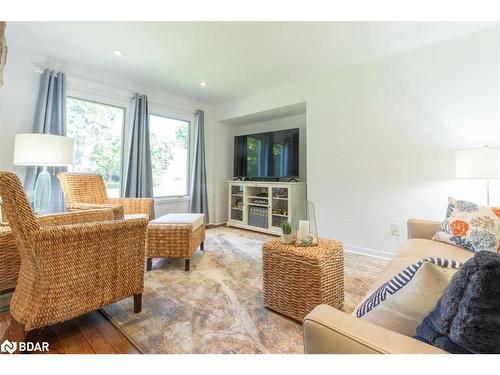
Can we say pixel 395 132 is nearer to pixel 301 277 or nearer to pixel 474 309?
pixel 301 277

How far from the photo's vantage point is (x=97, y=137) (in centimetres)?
307

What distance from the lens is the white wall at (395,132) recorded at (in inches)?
82.6

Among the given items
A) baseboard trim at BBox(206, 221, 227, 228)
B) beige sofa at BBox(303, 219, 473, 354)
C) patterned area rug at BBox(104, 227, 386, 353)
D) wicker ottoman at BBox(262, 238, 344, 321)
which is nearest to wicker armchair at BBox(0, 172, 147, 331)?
patterned area rug at BBox(104, 227, 386, 353)

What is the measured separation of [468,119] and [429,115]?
0.29m

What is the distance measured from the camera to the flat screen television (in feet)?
11.8

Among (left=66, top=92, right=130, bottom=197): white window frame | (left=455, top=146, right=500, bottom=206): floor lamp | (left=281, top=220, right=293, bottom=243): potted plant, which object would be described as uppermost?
(left=66, top=92, right=130, bottom=197): white window frame

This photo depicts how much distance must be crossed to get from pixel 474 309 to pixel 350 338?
237 mm

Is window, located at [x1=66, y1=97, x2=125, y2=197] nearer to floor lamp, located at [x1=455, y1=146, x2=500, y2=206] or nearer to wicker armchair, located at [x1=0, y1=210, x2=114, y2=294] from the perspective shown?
wicker armchair, located at [x1=0, y1=210, x2=114, y2=294]

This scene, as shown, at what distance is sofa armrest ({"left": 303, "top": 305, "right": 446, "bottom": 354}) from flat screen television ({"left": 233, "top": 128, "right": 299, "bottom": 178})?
3.05m

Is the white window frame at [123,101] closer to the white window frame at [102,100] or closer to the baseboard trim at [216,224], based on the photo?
the white window frame at [102,100]
